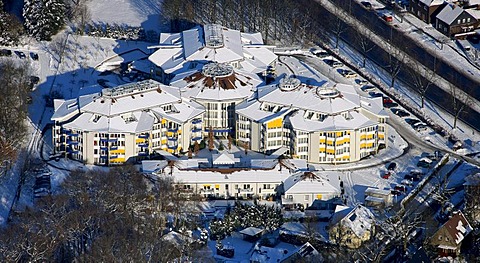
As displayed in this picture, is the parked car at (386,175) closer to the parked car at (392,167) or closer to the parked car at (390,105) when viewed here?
the parked car at (392,167)

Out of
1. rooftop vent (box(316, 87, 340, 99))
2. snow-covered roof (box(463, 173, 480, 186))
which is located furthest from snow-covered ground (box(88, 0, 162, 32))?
snow-covered roof (box(463, 173, 480, 186))

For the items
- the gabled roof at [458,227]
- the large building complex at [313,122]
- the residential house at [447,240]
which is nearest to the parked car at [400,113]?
the large building complex at [313,122]

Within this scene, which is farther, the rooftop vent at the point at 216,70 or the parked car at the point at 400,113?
the parked car at the point at 400,113

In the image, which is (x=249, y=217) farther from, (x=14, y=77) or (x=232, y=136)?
(x=14, y=77)

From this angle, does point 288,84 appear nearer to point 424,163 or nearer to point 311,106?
point 311,106

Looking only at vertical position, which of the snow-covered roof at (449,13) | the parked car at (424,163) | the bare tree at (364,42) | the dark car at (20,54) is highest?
the snow-covered roof at (449,13)

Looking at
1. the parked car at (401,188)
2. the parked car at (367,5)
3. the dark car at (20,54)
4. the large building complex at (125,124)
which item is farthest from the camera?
the parked car at (367,5)
